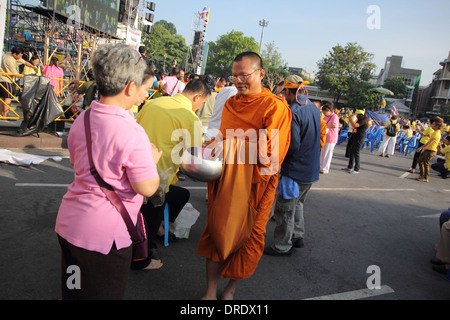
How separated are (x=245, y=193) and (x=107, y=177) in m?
1.12

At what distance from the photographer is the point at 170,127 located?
2826 mm

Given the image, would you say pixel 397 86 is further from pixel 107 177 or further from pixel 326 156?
pixel 107 177

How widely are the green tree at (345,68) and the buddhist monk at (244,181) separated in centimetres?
4841

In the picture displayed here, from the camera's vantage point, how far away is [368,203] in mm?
6230

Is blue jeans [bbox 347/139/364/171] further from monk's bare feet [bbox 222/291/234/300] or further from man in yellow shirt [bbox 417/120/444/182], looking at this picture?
monk's bare feet [bbox 222/291/234/300]

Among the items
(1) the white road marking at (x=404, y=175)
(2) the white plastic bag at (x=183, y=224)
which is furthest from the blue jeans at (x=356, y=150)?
(2) the white plastic bag at (x=183, y=224)

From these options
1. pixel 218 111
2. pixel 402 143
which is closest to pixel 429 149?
pixel 218 111

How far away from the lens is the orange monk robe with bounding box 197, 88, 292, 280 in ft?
7.71

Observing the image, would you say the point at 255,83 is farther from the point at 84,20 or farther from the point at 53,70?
the point at 84,20
